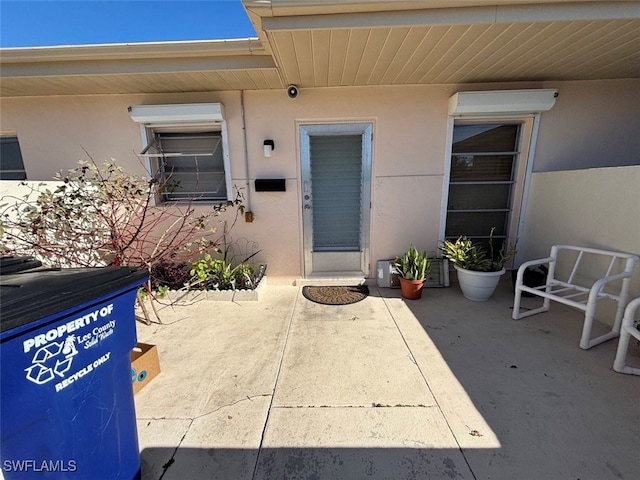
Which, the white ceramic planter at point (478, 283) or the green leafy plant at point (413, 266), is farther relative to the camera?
the green leafy plant at point (413, 266)

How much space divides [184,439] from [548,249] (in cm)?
411

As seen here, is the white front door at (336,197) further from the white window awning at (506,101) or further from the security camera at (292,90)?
the white window awning at (506,101)

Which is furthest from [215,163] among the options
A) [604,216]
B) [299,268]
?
[604,216]

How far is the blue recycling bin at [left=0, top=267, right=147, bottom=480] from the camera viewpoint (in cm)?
79

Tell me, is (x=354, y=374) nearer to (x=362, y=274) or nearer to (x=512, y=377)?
(x=512, y=377)

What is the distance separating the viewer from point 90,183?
290 centimetres

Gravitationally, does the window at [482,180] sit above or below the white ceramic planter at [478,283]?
above

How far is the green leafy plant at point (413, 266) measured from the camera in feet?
10.4

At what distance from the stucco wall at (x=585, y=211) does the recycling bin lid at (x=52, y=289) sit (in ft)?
12.4

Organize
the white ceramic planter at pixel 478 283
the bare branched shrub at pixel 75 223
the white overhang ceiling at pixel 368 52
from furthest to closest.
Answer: the white ceramic planter at pixel 478 283 < the bare branched shrub at pixel 75 223 < the white overhang ceiling at pixel 368 52

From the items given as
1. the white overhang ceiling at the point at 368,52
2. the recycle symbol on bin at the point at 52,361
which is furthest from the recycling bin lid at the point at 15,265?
the white overhang ceiling at the point at 368,52

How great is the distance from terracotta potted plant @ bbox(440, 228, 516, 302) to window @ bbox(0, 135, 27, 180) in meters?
5.85

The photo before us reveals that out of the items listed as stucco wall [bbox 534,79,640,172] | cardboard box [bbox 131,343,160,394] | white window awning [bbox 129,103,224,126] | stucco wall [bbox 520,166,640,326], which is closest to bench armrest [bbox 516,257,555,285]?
stucco wall [bbox 520,166,640,326]

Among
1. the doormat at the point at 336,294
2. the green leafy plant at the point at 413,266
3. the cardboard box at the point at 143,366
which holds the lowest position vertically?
the doormat at the point at 336,294
